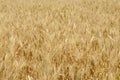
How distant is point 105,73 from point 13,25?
1833 millimetres

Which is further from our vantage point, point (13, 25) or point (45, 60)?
point (13, 25)

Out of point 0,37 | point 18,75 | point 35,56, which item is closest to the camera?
point 18,75

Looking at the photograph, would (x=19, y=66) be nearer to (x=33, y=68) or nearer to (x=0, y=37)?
(x=33, y=68)

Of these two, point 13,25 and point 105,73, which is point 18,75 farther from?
point 13,25

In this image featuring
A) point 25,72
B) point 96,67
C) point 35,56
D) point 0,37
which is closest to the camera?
point 25,72

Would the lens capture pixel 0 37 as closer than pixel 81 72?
No

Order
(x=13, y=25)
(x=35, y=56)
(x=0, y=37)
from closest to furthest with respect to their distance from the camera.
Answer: (x=35, y=56)
(x=0, y=37)
(x=13, y=25)

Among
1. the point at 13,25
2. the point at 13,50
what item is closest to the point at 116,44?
the point at 13,50

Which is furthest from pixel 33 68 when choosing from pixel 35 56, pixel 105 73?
pixel 105 73

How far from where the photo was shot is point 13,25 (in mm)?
3424

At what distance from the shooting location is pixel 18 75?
5.49ft

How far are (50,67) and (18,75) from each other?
19 centimetres

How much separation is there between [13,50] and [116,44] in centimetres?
83

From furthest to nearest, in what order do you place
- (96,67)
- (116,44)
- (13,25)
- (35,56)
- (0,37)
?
1. (13,25)
2. (0,37)
3. (116,44)
4. (35,56)
5. (96,67)
